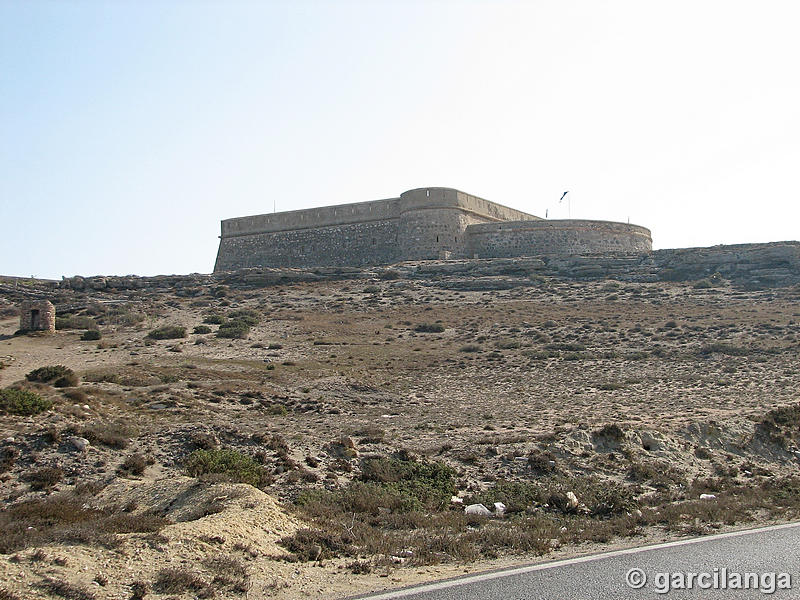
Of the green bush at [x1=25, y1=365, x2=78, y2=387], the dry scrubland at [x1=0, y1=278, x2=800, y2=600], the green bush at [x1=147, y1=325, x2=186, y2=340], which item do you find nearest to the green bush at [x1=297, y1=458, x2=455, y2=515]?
the dry scrubland at [x1=0, y1=278, x2=800, y2=600]

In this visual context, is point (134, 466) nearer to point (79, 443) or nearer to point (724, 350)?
point (79, 443)

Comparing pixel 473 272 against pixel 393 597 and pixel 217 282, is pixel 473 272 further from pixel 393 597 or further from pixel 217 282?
pixel 393 597

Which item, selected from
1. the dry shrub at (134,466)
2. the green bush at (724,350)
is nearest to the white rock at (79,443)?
the dry shrub at (134,466)

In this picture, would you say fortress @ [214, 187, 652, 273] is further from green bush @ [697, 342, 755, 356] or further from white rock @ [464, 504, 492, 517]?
white rock @ [464, 504, 492, 517]

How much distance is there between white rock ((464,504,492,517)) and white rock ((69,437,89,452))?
18.9ft

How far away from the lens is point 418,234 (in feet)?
126

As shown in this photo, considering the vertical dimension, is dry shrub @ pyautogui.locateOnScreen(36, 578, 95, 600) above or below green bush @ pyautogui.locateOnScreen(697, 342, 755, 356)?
below

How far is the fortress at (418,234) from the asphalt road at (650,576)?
31.4 m

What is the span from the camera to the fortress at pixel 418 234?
126 ft

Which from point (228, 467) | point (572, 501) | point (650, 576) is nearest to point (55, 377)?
point (228, 467)

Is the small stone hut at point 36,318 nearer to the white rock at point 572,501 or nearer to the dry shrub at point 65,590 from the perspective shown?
the white rock at point 572,501

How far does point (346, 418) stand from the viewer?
610 inches

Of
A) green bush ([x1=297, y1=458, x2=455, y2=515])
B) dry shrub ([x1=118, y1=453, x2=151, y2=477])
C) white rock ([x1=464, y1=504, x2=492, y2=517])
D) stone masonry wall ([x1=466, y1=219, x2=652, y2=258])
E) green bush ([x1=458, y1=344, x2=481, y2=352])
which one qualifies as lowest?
white rock ([x1=464, y1=504, x2=492, y2=517])

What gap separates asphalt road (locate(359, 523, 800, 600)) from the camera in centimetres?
→ 555
